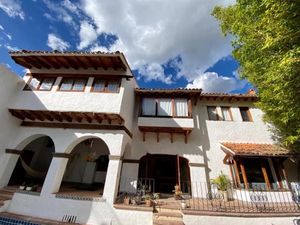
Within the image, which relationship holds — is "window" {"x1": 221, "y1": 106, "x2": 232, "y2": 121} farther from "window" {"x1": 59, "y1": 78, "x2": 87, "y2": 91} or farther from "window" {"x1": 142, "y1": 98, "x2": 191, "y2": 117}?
"window" {"x1": 59, "y1": 78, "x2": 87, "y2": 91}

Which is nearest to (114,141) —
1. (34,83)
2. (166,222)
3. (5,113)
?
(166,222)

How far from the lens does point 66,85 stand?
988cm

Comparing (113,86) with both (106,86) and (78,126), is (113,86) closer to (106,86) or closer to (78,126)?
(106,86)

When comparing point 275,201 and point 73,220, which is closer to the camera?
point 73,220

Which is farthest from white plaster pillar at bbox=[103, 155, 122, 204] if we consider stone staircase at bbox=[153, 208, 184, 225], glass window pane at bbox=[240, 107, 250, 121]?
glass window pane at bbox=[240, 107, 250, 121]

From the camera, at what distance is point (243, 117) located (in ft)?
38.3

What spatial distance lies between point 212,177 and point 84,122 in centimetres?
857

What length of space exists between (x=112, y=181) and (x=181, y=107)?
21.4ft

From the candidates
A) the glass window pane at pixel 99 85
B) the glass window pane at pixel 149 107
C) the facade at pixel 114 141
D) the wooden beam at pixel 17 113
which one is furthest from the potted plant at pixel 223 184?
the wooden beam at pixel 17 113

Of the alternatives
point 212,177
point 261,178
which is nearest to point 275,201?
point 261,178

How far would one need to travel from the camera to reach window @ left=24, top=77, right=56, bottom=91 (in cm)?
984

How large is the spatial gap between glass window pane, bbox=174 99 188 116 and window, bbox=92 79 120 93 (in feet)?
14.4

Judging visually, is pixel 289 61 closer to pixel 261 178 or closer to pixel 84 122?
pixel 261 178

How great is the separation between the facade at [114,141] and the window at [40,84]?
0.28 feet
